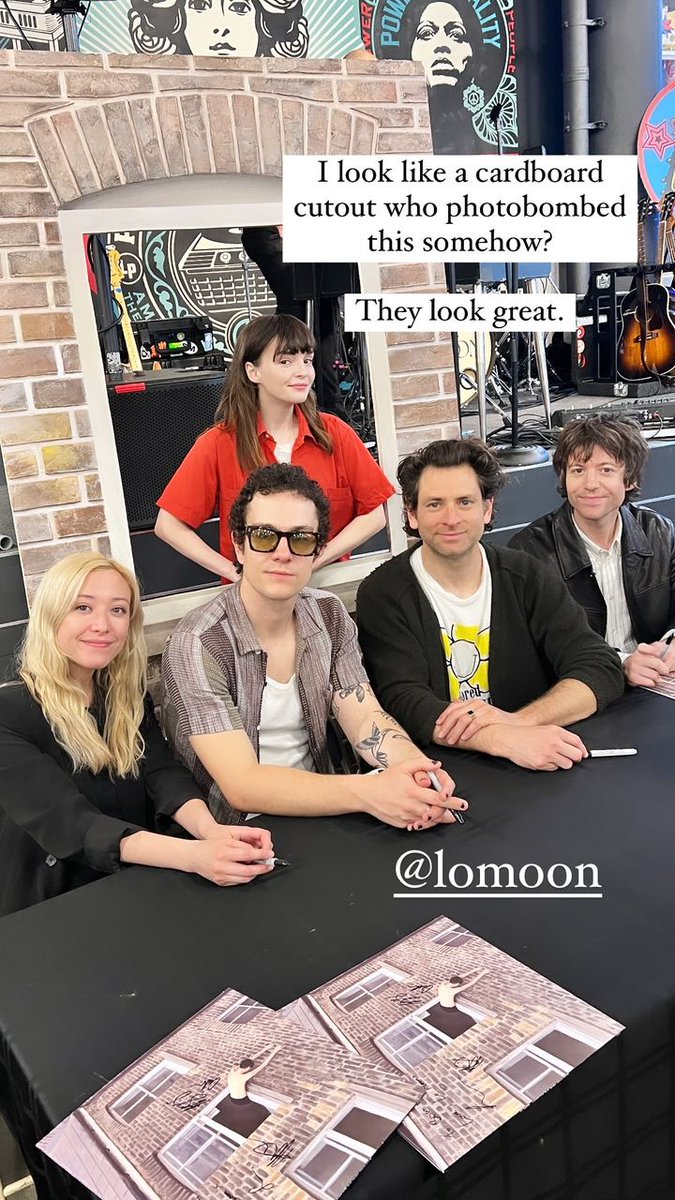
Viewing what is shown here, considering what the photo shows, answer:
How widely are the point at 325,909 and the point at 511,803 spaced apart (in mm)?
379

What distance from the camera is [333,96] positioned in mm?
2438

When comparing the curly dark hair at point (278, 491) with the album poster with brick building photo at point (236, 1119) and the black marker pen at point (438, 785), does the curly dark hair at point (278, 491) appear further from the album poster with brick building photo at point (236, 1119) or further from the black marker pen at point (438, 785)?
the album poster with brick building photo at point (236, 1119)

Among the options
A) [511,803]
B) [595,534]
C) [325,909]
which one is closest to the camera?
[325,909]

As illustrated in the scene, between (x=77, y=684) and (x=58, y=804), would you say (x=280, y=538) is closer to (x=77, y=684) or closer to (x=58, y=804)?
(x=77, y=684)

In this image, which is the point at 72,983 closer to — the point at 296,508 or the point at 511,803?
the point at 511,803

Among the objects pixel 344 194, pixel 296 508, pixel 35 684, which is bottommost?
pixel 35 684

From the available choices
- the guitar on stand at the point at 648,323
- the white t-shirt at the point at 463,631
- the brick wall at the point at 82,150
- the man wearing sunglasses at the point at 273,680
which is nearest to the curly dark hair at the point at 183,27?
the guitar on stand at the point at 648,323

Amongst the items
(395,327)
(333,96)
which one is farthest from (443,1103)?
(333,96)

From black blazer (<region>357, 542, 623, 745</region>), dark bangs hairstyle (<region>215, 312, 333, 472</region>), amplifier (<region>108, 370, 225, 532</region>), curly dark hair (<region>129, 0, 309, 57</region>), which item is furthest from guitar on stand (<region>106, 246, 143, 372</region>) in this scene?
curly dark hair (<region>129, 0, 309, 57</region>)

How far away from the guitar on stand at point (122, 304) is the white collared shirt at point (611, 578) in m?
1.28

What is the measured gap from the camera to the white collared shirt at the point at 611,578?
2.26m

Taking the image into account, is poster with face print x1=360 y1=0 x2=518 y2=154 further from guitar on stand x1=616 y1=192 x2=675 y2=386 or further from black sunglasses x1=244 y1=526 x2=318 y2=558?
black sunglasses x1=244 y1=526 x2=318 y2=558

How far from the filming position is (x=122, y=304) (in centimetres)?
254

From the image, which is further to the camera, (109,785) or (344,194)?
(344,194)
